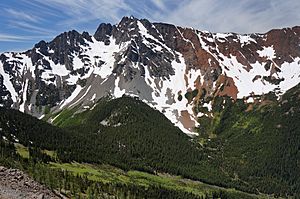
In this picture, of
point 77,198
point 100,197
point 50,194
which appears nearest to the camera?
point 50,194

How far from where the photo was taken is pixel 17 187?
42.3 metres

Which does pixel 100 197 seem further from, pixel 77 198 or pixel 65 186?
pixel 77 198

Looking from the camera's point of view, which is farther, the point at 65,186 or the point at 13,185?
the point at 65,186

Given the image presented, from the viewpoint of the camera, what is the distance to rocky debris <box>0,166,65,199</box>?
137 ft

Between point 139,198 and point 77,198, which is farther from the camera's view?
point 139,198

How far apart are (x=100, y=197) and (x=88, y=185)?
21250 millimetres

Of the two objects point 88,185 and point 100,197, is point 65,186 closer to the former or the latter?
point 100,197

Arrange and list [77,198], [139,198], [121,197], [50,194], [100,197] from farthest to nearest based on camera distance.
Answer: [139,198] < [121,197] < [100,197] < [77,198] < [50,194]

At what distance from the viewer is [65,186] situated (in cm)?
15312

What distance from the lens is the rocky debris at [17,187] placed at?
41.8 m

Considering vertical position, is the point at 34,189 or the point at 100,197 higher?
the point at 34,189

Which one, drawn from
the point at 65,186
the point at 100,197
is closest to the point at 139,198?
the point at 100,197

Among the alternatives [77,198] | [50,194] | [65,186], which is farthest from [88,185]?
[50,194]

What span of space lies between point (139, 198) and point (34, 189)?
158965mm
